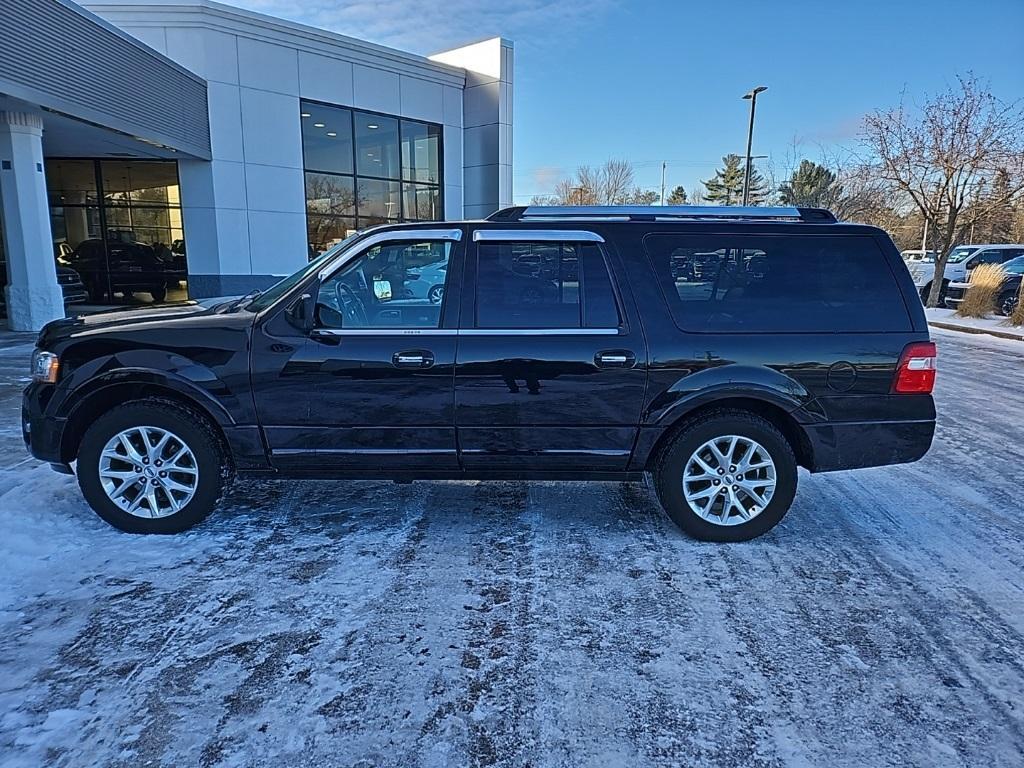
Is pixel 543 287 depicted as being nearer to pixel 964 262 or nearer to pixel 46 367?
pixel 46 367

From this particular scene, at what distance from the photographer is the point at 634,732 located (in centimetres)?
256

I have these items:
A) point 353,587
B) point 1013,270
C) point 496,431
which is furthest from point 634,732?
point 1013,270

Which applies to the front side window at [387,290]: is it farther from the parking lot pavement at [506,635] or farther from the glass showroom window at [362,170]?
the glass showroom window at [362,170]

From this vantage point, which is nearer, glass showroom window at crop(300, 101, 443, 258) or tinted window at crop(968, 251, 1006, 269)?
glass showroom window at crop(300, 101, 443, 258)

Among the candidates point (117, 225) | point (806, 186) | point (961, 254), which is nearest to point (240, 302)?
point (117, 225)

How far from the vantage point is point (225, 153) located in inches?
703

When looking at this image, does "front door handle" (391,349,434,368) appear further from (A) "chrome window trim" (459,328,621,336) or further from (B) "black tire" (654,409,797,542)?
(B) "black tire" (654,409,797,542)

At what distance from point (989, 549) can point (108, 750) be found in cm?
464

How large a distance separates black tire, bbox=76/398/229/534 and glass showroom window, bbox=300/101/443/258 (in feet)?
53.2

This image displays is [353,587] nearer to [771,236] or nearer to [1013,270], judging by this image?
[771,236]

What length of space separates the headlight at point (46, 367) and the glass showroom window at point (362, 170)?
52.4 feet

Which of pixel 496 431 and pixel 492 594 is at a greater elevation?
pixel 496 431

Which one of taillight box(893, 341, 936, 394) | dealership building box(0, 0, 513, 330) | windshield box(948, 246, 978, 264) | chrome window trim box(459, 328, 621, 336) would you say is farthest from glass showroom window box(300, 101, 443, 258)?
taillight box(893, 341, 936, 394)

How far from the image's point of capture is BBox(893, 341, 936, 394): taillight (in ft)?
13.3
